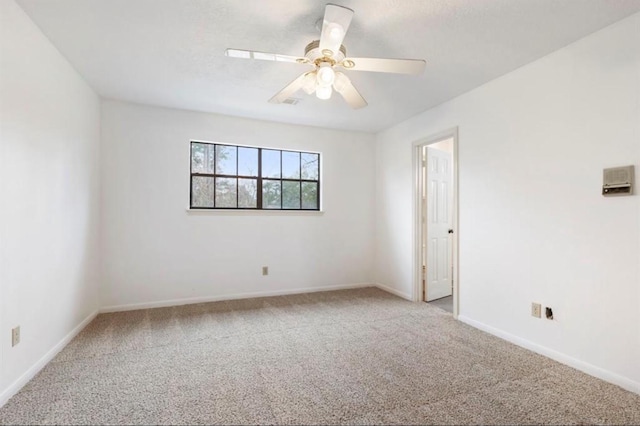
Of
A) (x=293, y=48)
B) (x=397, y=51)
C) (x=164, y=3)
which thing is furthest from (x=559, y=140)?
(x=164, y=3)

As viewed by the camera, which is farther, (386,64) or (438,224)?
→ (438,224)

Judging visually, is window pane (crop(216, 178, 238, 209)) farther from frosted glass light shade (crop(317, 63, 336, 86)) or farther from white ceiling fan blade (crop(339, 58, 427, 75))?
white ceiling fan blade (crop(339, 58, 427, 75))

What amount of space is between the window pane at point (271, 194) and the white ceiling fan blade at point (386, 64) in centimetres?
253

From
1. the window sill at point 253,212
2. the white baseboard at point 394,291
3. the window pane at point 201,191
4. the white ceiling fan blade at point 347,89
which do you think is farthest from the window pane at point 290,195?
the white ceiling fan blade at point 347,89

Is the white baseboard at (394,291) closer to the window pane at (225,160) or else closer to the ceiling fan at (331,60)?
the window pane at (225,160)

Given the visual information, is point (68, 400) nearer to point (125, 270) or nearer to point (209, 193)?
point (125, 270)

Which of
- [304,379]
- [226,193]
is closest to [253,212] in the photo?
[226,193]

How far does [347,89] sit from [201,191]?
2.52 meters

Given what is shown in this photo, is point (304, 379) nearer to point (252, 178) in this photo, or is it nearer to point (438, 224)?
point (252, 178)

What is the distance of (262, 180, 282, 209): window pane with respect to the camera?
14.4ft

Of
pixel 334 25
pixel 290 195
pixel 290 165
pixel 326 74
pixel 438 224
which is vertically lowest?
pixel 438 224

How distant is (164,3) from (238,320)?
2786 millimetres

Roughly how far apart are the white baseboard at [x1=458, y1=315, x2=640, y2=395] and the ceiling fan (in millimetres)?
2365

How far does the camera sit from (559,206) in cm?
247
